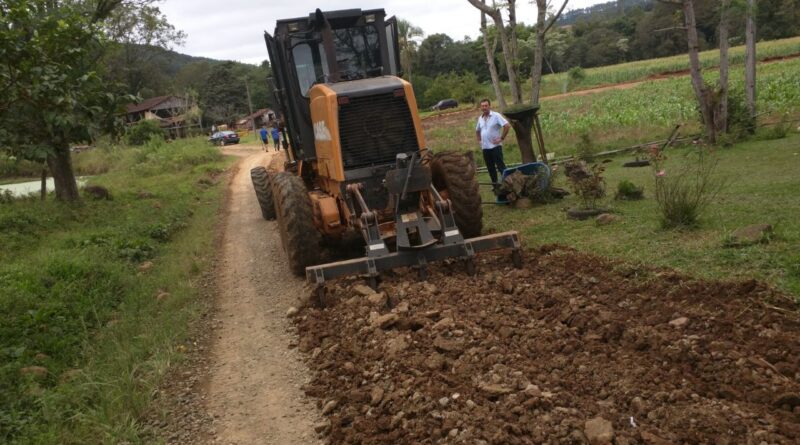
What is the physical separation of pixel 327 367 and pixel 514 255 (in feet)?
8.72

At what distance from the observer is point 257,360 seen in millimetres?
5938

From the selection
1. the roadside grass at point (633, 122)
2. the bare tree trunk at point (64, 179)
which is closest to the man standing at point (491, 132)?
the roadside grass at point (633, 122)

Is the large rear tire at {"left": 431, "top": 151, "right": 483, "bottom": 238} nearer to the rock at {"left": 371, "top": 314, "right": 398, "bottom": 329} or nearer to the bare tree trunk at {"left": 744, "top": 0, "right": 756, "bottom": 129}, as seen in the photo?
the rock at {"left": 371, "top": 314, "right": 398, "bottom": 329}

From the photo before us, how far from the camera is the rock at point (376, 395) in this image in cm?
453

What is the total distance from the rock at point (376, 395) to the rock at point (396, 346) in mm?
524

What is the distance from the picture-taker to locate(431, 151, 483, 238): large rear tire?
8.12 metres

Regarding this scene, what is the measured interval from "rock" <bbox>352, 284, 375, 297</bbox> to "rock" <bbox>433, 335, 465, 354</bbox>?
167 cm

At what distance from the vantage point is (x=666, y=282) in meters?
5.71

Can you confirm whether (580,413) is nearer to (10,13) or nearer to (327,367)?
(327,367)

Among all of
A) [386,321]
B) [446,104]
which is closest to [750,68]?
[386,321]

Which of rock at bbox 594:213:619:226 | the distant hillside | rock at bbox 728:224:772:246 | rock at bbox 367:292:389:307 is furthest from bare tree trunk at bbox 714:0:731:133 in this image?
the distant hillside

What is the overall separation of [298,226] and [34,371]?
10.0 ft

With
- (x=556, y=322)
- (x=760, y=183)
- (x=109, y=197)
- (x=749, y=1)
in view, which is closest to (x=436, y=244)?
(x=556, y=322)

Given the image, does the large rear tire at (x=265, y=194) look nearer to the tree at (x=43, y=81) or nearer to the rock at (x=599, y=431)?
the tree at (x=43, y=81)
